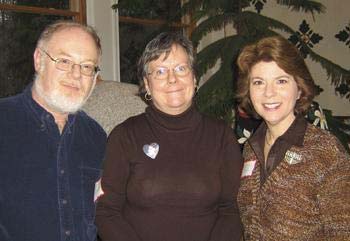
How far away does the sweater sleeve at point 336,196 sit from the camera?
159 cm

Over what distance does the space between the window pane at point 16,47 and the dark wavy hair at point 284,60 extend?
7.21ft

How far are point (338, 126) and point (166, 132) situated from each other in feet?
4.51

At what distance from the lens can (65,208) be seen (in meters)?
1.81

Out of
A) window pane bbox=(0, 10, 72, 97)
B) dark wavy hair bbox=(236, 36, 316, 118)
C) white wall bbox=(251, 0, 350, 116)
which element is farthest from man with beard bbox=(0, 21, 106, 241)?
white wall bbox=(251, 0, 350, 116)

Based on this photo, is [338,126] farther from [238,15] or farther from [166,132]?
[166,132]

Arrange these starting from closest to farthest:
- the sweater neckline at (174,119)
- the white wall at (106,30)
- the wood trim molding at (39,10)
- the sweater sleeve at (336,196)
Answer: the sweater sleeve at (336,196) → the sweater neckline at (174,119) → the wood trim molding at (39,10) → the white wall at (106,30)

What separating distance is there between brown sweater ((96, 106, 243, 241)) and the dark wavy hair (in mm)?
355

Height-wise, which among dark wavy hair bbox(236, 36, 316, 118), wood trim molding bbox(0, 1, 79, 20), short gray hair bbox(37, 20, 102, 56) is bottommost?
dark wavy hair bbox(236, 36, 316, 118)

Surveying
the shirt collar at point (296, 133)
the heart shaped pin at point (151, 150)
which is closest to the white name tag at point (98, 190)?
the heart shaped pin at point (151, 150)

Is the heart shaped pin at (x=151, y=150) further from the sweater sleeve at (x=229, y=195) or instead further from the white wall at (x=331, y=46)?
the white wall at (x=331, y=46)

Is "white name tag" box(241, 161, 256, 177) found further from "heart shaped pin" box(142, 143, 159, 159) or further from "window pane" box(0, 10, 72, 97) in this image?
"window pane" box(0, 10, 72, 97)

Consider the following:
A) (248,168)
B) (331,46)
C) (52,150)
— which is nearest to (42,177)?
(52,150)

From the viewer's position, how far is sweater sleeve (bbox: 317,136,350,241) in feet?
5.21

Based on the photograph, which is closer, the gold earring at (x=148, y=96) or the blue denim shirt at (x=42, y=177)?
the blue denim shirt at (x=42, y=177)
